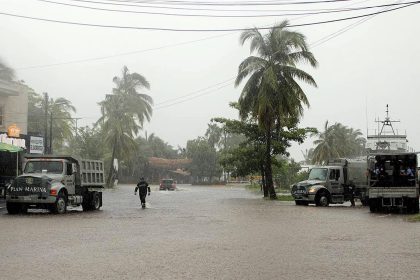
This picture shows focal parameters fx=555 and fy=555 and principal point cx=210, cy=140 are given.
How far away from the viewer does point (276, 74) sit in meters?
37.2

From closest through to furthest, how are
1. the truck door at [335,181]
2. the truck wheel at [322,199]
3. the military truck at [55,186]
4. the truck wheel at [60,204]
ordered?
the military truck at [55,186], the truck wheel at [60,204], the truck wheel at [322,199], the truck door at [335,181]

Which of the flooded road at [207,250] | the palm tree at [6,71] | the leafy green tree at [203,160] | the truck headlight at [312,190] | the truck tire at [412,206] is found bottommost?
the flooded road at [207,250]

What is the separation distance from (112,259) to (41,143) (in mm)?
45554

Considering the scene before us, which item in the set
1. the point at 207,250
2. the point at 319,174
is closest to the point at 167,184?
the point at 319,174

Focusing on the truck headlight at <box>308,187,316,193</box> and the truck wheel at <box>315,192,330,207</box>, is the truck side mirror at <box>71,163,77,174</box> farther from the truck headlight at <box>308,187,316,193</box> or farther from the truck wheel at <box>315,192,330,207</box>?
the truck wheel at <box>315,192,330,207</box>

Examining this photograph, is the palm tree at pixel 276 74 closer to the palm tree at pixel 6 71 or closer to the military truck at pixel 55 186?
the military truck at pixel 55 186

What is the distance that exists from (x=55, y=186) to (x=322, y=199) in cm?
1472

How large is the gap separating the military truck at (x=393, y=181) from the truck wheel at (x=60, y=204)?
13538 mm

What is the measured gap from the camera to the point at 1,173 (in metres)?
27.8

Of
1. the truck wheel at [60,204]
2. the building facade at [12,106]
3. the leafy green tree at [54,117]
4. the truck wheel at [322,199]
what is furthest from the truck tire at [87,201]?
the leafy green tree at [54,117]

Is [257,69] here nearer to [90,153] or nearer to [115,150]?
→ [115,150]

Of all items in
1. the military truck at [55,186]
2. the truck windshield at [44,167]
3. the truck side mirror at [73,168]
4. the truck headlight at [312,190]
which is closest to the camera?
the military truck at [55,186]

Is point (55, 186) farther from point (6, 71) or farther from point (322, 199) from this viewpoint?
point (6, 71)

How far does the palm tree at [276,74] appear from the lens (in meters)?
36.9
